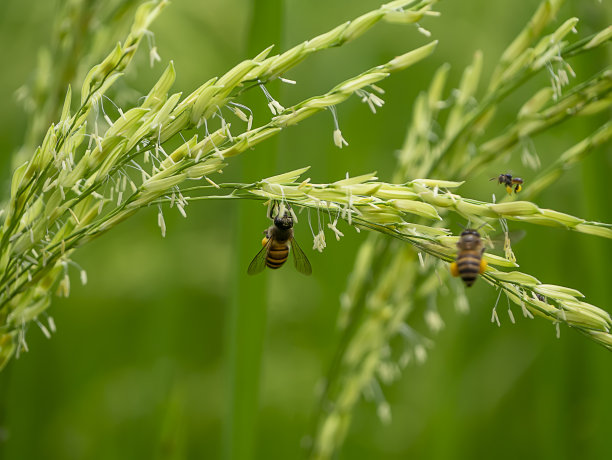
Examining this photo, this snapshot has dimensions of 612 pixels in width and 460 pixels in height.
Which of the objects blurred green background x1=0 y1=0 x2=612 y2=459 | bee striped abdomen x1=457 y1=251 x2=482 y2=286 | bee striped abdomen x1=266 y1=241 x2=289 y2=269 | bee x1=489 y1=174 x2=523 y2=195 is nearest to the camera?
bee striped abdomen x1=457 y1=251 x2=482 y2=286

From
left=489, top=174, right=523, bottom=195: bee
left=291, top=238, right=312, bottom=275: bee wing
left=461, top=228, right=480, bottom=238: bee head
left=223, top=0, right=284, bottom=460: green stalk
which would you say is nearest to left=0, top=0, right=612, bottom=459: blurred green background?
left=223, top=0, right=284, bottom=460: green stalk

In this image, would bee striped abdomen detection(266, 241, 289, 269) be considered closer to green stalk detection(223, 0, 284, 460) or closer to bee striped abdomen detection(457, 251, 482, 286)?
green stalk detection(223, 0, 284, 460)

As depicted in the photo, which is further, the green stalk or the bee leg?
the green stalk

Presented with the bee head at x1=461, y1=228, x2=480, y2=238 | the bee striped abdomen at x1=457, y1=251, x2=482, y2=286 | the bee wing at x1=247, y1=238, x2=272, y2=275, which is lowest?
the bee striped abdomen at x1=457, y1=251, x2=482, y2=286

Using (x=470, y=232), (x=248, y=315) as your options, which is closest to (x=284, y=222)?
(x=248, y=315)

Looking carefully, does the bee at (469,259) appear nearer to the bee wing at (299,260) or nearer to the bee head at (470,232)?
the bee head at (470,232)

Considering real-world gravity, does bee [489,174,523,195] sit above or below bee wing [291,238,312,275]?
above

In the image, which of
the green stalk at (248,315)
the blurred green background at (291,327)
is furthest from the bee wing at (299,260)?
the blurred green background at (291,327)

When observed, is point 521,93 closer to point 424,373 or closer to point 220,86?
point 424,373
